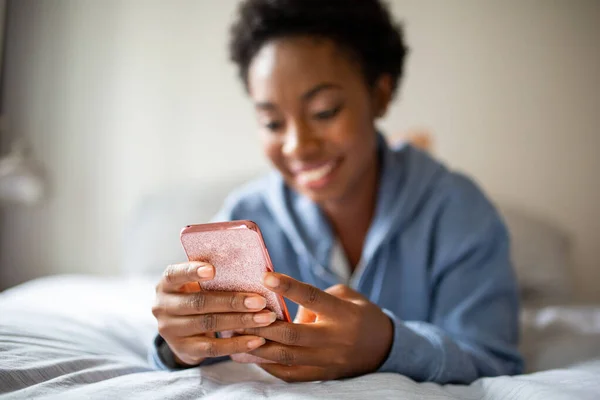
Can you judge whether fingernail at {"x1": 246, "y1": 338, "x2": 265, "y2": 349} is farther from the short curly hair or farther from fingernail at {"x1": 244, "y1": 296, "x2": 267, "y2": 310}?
the short curly hair

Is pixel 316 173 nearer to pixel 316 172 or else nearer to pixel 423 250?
pixel 316 172

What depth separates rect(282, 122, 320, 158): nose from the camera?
0.81 meters

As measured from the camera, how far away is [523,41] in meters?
1.81

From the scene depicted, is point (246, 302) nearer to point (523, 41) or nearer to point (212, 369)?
point (212, 369)

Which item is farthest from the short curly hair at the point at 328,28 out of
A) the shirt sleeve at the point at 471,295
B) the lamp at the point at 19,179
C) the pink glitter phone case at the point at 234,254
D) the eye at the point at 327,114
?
the lamp at the point at 19,179

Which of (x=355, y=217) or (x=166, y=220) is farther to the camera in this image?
(x=166, y=220)

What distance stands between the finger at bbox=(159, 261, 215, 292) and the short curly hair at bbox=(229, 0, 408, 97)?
1.59 ft

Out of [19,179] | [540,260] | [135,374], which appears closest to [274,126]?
[135,374]

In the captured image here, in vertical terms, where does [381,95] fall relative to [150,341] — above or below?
above

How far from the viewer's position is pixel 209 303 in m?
0.54

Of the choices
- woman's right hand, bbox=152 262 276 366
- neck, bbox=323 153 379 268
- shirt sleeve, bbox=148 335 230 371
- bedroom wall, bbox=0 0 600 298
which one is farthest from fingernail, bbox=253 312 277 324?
bedroom wall, bbox=0 0 600 298

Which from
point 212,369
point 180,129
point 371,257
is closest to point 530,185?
point 371,257

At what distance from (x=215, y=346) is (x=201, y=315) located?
4 cm

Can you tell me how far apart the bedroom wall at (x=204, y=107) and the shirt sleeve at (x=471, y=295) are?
0.98 metres
